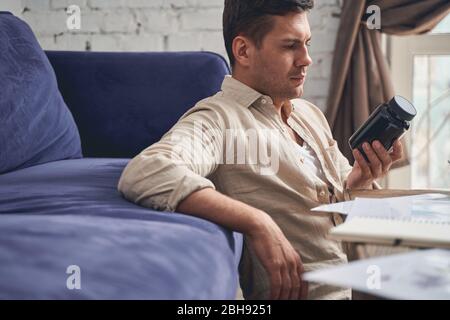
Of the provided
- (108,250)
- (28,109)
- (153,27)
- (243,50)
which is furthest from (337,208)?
(153,27)

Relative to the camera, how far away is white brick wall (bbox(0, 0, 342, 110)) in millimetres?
2100

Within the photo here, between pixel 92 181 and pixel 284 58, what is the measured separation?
1.37 feet

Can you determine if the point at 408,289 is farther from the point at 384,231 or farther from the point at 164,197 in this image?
the point at 164,197

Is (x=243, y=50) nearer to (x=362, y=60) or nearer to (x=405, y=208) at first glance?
(x=405, y=208)

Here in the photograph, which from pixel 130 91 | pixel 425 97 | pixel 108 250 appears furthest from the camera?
pixel 425 97

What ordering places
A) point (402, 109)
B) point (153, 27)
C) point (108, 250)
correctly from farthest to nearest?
point (153, 27), point (402, 109), point (108, 250)

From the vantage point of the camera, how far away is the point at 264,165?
1032 mm

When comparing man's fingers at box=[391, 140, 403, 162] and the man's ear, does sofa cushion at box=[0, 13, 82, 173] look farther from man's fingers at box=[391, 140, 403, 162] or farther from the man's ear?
man's fingers at box=[391, 140, 403, 162]

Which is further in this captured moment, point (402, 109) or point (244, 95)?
point (244, 95)

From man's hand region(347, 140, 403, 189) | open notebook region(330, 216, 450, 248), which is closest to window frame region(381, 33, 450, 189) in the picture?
man's hand region(347, 140, 403, 189)

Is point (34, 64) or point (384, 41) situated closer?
point (34, 64)
